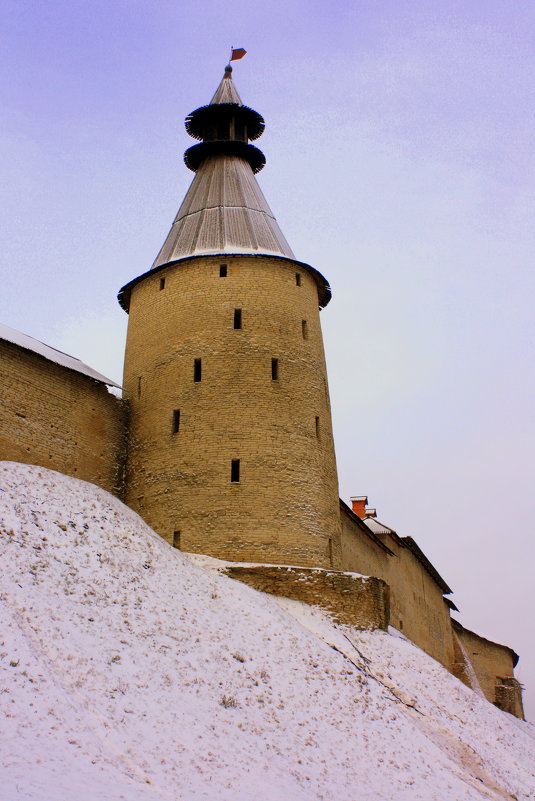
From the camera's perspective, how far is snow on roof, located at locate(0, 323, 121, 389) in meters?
21.6

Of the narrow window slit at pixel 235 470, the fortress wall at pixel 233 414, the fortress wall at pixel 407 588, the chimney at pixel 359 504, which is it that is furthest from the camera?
the chimney at pixel 359 504

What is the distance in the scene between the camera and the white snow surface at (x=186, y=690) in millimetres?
11602

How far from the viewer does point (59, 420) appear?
22.2m

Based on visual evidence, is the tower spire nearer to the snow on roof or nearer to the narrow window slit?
the snow on roof

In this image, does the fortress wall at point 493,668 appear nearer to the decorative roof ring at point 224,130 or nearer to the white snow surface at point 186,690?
the white snow surface at point 186,690

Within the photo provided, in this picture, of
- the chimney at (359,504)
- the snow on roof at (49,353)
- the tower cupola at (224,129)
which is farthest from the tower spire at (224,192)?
the chimney at (359,504)

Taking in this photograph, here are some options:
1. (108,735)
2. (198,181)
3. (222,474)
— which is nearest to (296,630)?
(222,474)

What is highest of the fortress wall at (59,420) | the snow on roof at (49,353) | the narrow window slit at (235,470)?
the snow on roof at (49,353)

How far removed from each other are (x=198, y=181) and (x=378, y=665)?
17.5 m

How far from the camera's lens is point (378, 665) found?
64.5 feet

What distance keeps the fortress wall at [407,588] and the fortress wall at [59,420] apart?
849cm

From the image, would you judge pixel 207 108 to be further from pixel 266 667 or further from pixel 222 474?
pixel 266 667

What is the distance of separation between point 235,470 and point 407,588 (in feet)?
57.1

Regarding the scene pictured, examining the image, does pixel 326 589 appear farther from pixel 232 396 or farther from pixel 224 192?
pixel 224 192
